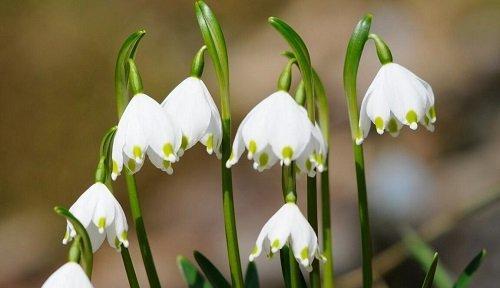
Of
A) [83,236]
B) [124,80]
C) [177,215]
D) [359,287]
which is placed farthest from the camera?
[177,215]

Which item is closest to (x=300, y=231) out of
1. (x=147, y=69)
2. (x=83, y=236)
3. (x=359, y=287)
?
(x=83, y=236)

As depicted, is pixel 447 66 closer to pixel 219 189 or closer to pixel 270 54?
pixel 270 54

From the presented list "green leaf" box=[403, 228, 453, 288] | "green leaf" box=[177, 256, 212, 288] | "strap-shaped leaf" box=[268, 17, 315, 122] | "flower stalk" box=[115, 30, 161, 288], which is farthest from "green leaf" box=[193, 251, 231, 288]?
"green leaf" box=[403, 228, 453, 288]

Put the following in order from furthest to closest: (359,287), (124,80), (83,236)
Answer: (359,287)
(124,80)
(83,236)

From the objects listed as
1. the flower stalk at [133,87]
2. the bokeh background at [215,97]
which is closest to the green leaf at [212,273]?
the flower stalk at [133,87]

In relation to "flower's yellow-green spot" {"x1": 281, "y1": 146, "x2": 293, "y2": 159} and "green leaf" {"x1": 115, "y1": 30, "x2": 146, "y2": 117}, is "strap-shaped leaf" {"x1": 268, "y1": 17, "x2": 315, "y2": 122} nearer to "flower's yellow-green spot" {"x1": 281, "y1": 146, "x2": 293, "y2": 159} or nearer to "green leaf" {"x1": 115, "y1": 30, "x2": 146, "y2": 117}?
"flower's yellow-green spot" {"x1": 281, "y1": 146, "x2": 293, "y2": 159}

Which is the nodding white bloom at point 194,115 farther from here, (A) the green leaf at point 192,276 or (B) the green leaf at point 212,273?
(A) the green leaf at point 192,276

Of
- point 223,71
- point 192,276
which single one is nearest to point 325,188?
point 223,71
